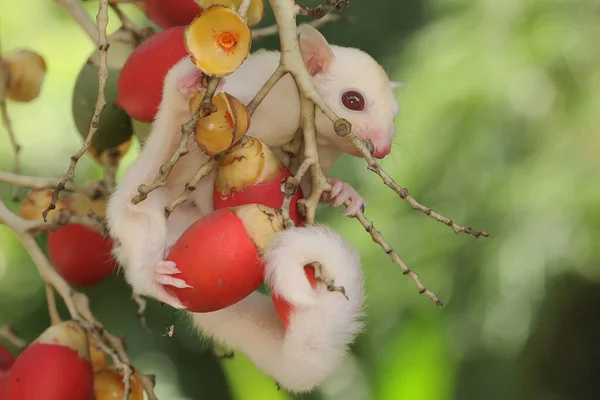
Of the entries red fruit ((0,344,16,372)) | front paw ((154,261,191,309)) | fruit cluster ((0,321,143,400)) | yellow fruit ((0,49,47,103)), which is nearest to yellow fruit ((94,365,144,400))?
fruit cluster ((0,321,143,400))

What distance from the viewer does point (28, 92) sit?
→ 82 cm

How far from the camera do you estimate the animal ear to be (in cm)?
57

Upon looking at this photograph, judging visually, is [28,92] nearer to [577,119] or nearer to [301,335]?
[301,335]

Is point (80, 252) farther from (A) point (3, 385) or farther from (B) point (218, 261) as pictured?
(B) point (218, 261)

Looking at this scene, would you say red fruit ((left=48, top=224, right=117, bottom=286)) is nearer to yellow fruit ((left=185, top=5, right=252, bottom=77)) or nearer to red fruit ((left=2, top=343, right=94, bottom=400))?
red fruit ((left=2, top=343, right=94, bottom=400))

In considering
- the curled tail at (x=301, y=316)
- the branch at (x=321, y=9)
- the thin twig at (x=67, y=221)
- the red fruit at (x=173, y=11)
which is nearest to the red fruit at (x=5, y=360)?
the thin twig at (x=67, y=221)

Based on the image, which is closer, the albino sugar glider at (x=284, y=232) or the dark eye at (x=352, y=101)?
the albino sugar glider at (x=284, y=232)

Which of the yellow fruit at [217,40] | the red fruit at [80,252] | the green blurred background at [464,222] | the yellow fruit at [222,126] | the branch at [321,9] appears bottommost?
the green blurred background at [464,222]

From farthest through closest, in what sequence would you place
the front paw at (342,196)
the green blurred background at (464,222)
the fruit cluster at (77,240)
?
the green blurred background at (464,222) < the fruit cluster at (77,240) < the front paw at (342,196)

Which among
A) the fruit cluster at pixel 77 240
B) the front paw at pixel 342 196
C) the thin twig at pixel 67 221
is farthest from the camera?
the fruit cluster at pixel 77 240

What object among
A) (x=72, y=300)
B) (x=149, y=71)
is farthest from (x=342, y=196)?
(x=72, y=300)

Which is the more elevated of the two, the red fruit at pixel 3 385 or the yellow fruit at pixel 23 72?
the yellow fruit at pixel 23 72

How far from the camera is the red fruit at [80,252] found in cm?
79

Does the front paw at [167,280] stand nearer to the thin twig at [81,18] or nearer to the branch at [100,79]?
the branch at [100,79]
